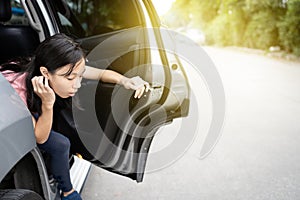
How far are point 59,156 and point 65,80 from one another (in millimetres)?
429

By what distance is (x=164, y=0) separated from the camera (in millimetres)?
2307

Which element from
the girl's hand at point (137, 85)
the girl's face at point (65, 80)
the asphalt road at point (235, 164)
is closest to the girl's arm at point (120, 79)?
the girl's hand at point (137, 85)

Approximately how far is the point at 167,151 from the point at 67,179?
6.00 feet

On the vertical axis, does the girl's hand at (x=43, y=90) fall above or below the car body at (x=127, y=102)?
above

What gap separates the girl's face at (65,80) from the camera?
1.62 meters

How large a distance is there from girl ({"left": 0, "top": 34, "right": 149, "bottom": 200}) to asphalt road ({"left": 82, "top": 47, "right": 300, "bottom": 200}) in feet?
3.20

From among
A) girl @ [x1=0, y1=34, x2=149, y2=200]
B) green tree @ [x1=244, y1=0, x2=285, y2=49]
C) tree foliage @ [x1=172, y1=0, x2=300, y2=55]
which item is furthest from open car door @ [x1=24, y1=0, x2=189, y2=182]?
green tree @ [x1=244, y1=0, x2=285, y2=49]

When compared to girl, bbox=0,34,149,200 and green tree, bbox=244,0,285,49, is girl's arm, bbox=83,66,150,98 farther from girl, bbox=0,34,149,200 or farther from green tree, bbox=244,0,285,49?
green tree, bbox=244,0,285,49

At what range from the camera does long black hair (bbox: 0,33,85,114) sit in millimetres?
1574

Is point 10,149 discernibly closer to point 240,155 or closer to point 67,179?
point 67,179

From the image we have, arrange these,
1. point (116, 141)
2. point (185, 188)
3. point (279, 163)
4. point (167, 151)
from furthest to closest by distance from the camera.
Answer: point (167, 151)
point (279, 163)
point (185, 188)
point (116, 141)

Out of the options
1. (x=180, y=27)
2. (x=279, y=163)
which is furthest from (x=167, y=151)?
(x=180, y=27)

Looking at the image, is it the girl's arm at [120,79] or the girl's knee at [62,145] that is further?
the girl's arm at [120,79]

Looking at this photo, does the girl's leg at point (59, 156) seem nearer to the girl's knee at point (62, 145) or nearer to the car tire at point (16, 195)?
the girl's knee at point (62, 145)
